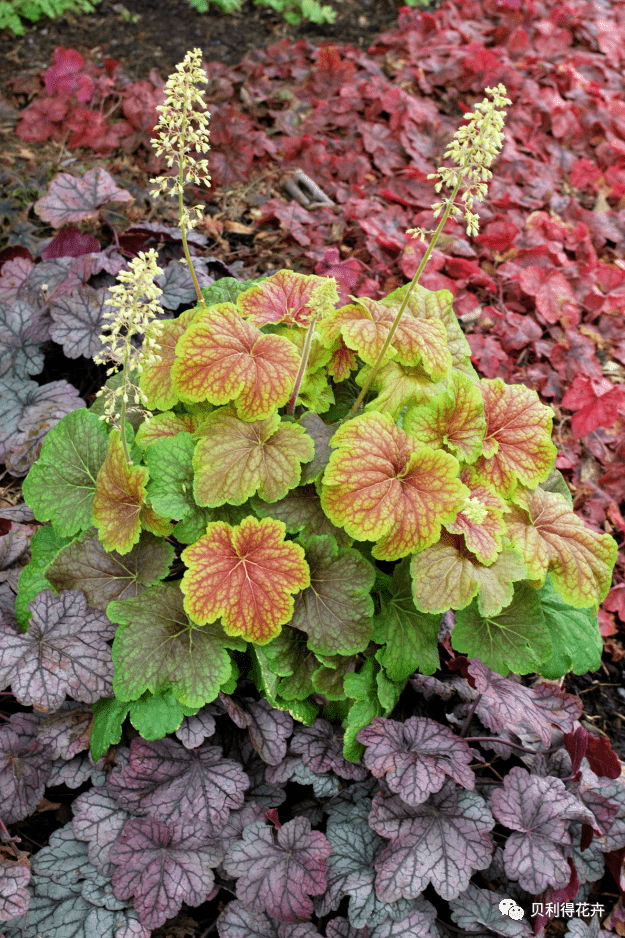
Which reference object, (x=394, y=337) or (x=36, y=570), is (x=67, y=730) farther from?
(x=394, y=337)

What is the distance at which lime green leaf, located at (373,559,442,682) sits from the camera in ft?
6.13

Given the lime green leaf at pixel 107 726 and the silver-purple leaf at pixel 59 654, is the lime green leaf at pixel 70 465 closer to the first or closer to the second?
the silver-purple leaf at pixel 59 654

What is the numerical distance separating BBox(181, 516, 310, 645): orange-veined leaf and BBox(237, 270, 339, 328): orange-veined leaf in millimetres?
608

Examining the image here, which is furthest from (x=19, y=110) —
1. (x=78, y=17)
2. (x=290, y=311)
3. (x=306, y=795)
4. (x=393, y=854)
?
(x=393, y=854)

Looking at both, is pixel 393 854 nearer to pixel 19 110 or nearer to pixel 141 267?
pixel 141 267

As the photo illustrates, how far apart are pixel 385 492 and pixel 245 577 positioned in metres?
0.42

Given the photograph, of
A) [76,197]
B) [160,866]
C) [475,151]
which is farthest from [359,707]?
[76,197]

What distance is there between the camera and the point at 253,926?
1721 mm

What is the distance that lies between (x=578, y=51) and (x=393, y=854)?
18.3 ft

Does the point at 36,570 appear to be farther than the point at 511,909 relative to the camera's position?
Yes

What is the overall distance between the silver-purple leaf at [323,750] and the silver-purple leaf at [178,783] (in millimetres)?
187

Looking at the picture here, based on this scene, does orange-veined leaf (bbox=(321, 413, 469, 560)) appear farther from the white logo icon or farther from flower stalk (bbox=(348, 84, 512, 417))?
the white logo icon

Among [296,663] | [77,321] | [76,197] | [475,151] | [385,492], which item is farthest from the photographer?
A: [76,197]

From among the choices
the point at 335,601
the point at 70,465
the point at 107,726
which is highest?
the point at 70,465
